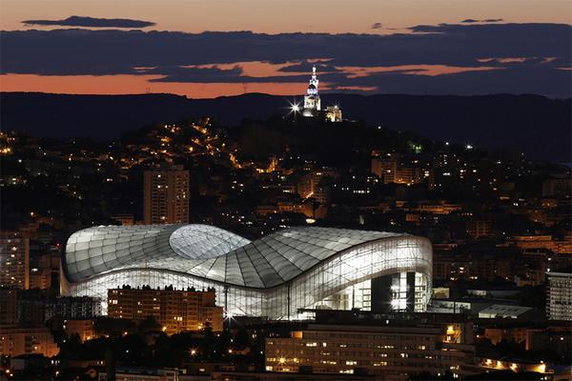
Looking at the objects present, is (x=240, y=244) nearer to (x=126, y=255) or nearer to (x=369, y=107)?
(x=126, y=255)

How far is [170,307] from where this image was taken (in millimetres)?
62938

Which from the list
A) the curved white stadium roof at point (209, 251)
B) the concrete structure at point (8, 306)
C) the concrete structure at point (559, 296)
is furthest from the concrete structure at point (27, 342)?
the concrete structure at point (559, 296)

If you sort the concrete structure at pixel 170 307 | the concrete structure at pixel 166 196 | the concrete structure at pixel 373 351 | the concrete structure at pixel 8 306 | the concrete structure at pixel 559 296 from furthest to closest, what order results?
the concrete structure at pixel 166 196
the concrete structure at pixel 559 296
the concrete structure at pixel 8 306
the concrete structure at pixel 170 307
the concrete structure at pixel 373 351

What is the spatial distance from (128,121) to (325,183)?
97.4 feet

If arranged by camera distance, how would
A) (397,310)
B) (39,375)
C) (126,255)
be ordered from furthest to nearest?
(126,255) → (397,310) → (39,375)

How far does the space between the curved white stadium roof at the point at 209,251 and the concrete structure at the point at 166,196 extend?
83.1 ft

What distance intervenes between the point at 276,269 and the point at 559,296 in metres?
7.94

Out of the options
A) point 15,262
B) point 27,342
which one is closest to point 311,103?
point 15,262

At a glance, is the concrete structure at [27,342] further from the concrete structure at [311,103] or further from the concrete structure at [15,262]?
the concrete structure at [311,103]

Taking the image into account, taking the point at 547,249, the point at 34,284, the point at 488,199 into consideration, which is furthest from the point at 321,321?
the point at 488,199

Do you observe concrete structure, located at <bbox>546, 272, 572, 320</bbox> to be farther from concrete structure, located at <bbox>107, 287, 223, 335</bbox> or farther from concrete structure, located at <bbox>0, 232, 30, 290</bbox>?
concrete structure, located at <bbox>0, 232, 30, 290</bbox>

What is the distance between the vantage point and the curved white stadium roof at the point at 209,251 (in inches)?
2581

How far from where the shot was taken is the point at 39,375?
4762cm

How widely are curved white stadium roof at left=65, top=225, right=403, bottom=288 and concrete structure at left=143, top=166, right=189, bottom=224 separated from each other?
25.3 metres
